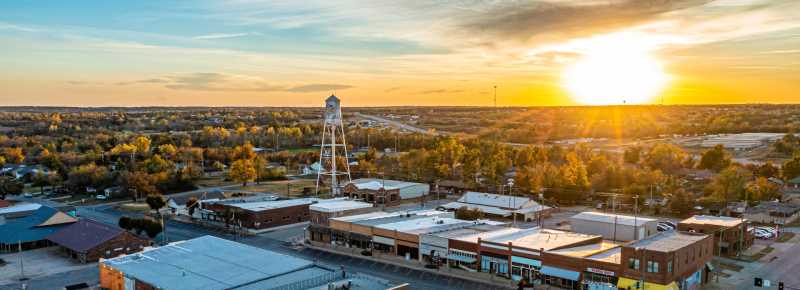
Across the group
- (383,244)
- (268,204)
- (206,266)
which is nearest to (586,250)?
(383,244)

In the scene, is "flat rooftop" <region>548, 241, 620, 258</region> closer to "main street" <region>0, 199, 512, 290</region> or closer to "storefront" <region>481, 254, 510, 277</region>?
"storefront" <region>481, 254, 510, 277</region>

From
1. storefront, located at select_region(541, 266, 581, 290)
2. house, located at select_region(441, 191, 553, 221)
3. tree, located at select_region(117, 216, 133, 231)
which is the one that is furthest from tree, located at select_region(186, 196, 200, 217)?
storefront, located at select_region(541, 266, 581, 290)

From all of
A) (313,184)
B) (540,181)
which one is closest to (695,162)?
(540,181)

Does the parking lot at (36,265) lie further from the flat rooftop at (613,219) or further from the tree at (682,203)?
Answer: the tree at (682,203)

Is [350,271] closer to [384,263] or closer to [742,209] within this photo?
[384,263]

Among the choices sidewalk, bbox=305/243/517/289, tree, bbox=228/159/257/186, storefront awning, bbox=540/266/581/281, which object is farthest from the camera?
tree, bbox=228/159/257/186

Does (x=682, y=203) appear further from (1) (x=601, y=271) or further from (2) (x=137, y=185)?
(2) (x=137, y=185)
